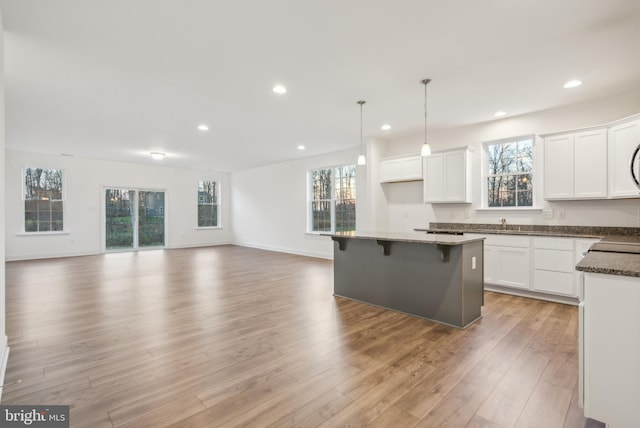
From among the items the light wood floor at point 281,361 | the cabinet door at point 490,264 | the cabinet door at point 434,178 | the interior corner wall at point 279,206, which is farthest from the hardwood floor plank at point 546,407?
the interior corner wall at point 279,206

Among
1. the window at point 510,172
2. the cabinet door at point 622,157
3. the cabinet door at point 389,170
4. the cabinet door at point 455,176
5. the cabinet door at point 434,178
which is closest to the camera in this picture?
the cabinet door at point 622,157

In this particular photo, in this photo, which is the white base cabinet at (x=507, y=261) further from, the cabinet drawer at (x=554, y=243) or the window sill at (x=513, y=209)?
the window sill at (x=513, y=209)

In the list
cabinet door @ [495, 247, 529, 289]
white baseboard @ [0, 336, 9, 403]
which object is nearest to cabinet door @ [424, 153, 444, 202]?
cabinet door @ [495, 247, 529, 289]

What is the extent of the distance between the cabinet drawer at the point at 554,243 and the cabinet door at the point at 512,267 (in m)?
0.18

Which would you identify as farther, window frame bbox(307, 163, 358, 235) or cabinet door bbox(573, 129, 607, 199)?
window frame bbox(307, 163, 358, 235)

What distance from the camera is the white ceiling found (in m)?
2.39

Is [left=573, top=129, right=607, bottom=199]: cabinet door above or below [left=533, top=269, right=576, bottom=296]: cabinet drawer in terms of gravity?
above

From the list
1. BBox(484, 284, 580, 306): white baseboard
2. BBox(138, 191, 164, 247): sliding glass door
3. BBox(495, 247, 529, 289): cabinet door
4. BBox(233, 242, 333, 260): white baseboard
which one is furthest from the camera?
Result: BBox(138, 191, 164, 247): sliding glass door

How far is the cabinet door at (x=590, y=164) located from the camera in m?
3.93

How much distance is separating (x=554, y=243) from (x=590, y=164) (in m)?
1.12

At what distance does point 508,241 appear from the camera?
4.48 m

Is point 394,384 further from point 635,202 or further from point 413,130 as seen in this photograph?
point 413,130

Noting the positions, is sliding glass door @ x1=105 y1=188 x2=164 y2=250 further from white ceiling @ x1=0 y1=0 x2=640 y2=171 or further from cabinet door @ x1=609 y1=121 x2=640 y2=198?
cabinet door @ x1=609 y1=121 x2=640 y2=198

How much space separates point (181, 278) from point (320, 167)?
431 cm
